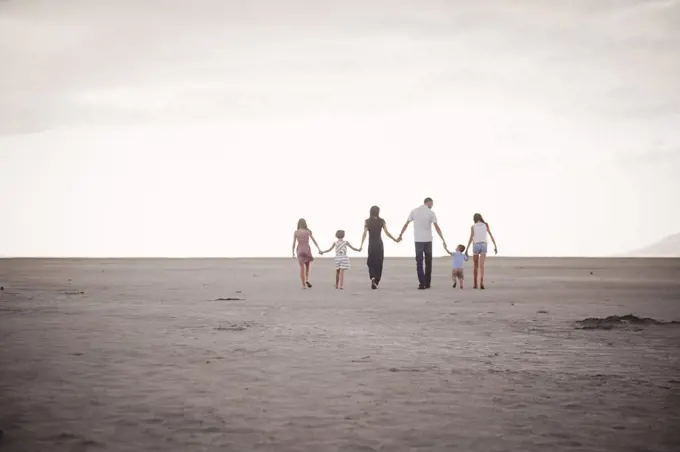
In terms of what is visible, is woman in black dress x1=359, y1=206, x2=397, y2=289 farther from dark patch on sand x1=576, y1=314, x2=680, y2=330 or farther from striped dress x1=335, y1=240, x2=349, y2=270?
dark patch on sand x1=576, y1=314, x2=680, y2=330

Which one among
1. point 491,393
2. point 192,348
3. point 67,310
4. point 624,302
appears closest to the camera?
point 491,393

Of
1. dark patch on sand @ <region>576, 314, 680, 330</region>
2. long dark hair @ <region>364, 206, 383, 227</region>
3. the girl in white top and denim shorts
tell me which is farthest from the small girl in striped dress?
dark patch on sand @ <region>576, 314, 680, 330</region>

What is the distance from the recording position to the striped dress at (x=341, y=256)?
24650 millimetres

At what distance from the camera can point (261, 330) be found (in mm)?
11977

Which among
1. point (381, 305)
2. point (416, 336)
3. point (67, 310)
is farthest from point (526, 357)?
point (67, 310)

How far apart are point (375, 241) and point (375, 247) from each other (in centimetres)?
23

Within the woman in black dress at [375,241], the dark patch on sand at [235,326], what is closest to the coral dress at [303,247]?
the woman in black dress at [375,241]

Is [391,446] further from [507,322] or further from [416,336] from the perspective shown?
[507,322]

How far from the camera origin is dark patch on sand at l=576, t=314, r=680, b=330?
12.6 meters

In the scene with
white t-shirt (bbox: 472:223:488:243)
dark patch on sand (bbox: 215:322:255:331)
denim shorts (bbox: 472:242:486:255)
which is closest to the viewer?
dark patch on sand (bbox: 215:322:255:331)

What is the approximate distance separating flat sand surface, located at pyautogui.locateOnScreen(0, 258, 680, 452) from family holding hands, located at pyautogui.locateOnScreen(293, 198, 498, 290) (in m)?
9.15

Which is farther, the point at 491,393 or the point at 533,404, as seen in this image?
the point at 491,393

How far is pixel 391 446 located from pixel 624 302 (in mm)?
14542

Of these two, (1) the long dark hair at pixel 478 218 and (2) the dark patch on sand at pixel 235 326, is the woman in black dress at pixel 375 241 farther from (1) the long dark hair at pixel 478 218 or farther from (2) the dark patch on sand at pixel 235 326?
(2) the dark patch on sand at pixel 235 326
